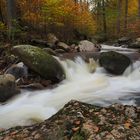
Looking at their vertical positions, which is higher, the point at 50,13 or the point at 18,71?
the point at 50,13

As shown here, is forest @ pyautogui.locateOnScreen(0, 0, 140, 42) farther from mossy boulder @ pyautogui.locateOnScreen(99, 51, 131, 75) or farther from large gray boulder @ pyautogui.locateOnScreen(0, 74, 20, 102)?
large gray boulder @ pyautogui.locateOnScreen(0, 74, 20, 102)

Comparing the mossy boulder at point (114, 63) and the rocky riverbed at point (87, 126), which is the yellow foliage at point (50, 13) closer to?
the mossy boulder at point (114, 63)

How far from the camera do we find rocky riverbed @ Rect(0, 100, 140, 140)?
3.62 m

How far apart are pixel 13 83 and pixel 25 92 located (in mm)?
508

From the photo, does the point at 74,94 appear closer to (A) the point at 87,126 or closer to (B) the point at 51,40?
(A) the point at 87,126

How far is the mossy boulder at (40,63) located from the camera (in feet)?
29.3

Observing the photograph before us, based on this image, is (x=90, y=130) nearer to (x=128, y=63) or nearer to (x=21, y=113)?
(x=21, y=113)

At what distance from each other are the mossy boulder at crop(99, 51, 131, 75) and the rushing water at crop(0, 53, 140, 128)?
0.58ft

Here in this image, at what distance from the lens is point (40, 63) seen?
9.04 metres

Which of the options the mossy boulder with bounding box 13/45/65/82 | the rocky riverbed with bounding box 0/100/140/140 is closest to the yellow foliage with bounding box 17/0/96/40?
the mossy boulder with bounding box 13/45/65/82

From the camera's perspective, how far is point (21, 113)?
6.54 m

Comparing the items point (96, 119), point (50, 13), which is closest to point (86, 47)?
point (50, 13)

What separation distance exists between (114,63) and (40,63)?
2609 mm

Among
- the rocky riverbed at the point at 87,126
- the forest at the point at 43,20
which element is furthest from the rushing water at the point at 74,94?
the forest at the point at 43,20
